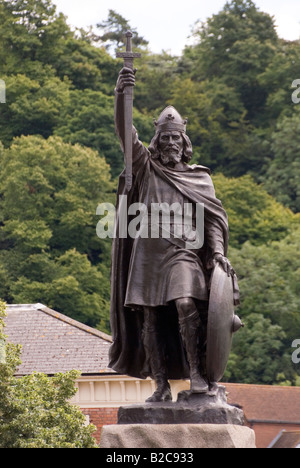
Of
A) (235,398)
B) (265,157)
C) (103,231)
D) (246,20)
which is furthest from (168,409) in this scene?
(246,20)

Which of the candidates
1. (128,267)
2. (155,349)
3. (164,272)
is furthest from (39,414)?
(164,272)

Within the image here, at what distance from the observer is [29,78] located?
297 ft

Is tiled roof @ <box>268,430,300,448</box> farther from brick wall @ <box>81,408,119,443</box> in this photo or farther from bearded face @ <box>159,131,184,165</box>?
bearded face @ <box>159,131,184,165</box>

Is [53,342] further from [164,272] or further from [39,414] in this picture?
[164,272]

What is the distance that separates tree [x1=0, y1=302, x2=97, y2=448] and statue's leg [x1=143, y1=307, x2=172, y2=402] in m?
13.1

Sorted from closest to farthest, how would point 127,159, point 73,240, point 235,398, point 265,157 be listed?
point 127,159, point 235,398, point 73,240, point 265,157

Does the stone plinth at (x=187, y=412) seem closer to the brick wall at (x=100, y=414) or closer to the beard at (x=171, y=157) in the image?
the beard at (x=171, y=157)

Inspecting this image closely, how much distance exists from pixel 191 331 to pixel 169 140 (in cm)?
220

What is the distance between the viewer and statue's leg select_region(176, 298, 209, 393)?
50.6 feet

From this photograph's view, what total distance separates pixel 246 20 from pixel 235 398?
4096 centimetres

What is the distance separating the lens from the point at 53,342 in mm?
47781

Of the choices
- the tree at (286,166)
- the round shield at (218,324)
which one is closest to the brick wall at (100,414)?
the round shield at (218,324)

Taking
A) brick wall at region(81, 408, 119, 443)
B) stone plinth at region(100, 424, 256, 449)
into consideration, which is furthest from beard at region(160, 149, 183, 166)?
brick wall at region(81, 408, 119, 443)
